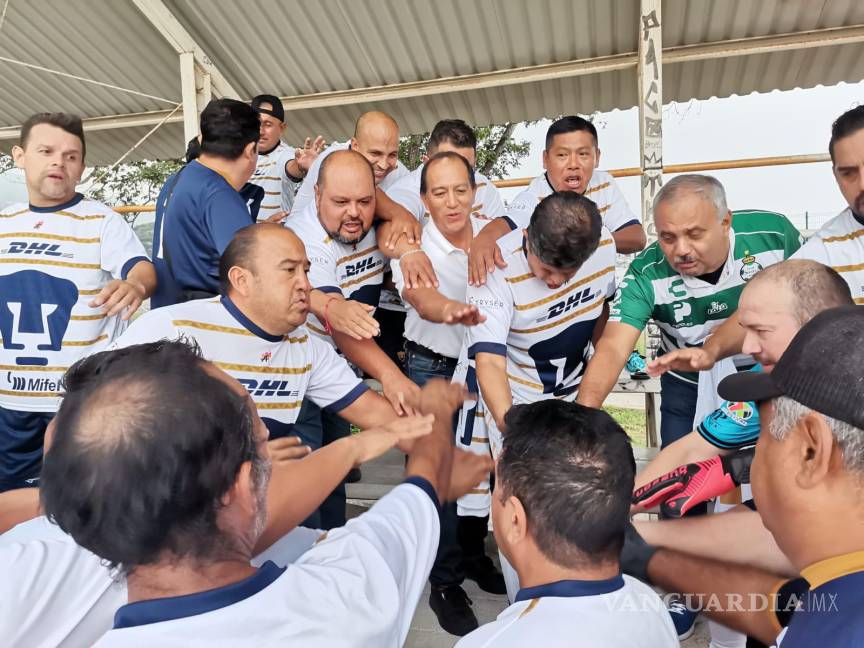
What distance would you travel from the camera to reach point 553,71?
582 centimetres

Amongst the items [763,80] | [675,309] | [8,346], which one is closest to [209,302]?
[8,346]

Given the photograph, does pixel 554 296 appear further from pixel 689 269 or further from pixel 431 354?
pixel 431 354

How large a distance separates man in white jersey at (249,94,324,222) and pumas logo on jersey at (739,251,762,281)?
2.50 metres

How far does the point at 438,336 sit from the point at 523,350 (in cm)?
44

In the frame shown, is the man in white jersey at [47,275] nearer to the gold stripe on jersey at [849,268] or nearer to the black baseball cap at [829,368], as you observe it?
the black baseball cap at [829,368]

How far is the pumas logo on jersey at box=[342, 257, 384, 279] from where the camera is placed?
3035 millimetres

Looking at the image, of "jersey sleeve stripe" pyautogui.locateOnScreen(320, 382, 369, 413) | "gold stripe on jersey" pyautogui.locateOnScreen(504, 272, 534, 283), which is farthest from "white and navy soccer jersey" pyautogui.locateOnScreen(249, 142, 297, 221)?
"jersey sleeve stripe" pyautogui.locateOnScreen(320, 382, 369, 413)

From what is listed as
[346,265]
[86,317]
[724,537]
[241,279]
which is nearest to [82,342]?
[86,317]

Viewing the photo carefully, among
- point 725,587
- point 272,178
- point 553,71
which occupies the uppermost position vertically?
point 553,71

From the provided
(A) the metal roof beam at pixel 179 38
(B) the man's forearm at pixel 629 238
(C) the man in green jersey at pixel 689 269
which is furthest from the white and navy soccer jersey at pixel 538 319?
(A) the metal roof beam at pixel 179 38

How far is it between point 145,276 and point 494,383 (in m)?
1.43

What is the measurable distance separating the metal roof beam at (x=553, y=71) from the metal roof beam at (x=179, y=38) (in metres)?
0.04

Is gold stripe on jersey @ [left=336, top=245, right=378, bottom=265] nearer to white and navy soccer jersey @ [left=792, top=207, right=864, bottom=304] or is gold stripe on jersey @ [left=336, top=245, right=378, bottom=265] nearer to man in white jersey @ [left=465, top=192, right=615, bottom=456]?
man in white jersey @ [left=465, top=192, right=615, bottom=456]

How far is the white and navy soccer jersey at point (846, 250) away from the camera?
2.41 m
